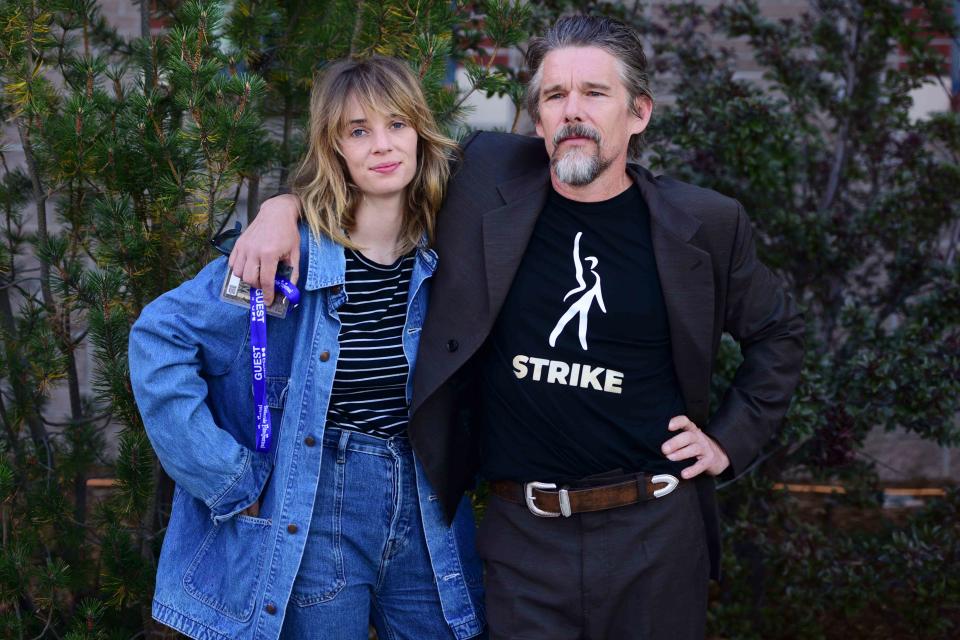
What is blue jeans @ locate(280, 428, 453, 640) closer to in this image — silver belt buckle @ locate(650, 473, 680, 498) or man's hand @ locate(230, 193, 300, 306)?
man's hand @ locate(230, 193, 300, 306)

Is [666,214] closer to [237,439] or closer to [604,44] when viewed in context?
[604,44]

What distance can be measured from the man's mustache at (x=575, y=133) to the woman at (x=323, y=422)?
1.04ft

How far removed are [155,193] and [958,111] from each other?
3083mm

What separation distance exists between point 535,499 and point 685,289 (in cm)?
64

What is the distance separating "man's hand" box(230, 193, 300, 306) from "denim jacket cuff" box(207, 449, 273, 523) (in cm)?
38

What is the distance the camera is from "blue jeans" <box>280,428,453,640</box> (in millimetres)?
2613

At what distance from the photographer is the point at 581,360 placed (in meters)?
2.68

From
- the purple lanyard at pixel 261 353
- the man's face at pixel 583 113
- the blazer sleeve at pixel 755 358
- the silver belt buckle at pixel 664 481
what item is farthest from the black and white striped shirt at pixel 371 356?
the blazer sleeve at pixel 755 358

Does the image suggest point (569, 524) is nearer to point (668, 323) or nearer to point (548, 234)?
point (668, 323)

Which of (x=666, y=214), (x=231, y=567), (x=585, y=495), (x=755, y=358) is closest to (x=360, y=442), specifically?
(x=231, y=567)

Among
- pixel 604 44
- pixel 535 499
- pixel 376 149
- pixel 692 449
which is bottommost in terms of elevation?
pixel 535 499

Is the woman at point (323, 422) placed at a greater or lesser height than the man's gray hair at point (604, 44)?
lesser

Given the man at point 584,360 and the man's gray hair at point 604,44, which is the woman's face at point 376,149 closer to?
the man at point 584,360

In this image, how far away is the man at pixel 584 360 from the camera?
105 inches
